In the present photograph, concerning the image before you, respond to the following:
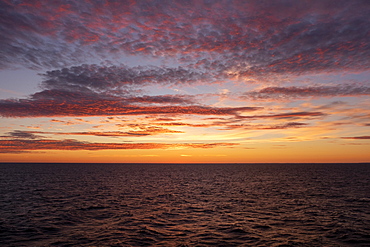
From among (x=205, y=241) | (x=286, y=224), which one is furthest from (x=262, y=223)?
(x=205, y=241)

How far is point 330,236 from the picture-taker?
73.9ft

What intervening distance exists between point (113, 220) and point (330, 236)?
21641 mm

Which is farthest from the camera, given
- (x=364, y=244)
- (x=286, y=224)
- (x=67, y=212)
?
(x=67, y=212)

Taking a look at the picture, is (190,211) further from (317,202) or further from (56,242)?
(317,202)

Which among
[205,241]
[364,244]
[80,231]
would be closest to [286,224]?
[364,244]

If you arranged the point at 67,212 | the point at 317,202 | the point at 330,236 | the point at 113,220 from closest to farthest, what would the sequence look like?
the point at 330,236
the point at 113,220
the point at 67,212
the point at 317,202

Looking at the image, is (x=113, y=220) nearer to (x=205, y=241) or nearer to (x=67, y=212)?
(x=67, y=212)

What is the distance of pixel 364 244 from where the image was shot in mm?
20516

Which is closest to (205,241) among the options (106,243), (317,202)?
(106,243)

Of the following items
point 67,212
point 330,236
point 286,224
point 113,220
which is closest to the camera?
point 330,236

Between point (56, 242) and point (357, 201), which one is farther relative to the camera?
point (357, 201)

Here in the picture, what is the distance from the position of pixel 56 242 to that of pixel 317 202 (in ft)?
120

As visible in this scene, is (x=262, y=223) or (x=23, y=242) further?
(x=262, y=223)

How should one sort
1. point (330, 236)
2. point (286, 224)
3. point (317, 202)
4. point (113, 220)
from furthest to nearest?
point (317, 202)
point (113, 220)
point (286, 224)
point (330, 236)
